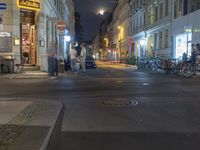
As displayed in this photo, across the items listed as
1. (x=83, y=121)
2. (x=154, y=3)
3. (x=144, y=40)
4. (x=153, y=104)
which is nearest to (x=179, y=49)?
(x=154, y=3)

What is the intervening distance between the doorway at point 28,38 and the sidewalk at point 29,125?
658 inches

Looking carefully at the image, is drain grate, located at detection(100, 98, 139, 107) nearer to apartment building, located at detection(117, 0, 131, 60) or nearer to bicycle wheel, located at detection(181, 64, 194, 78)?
bicycle wheel, located at detection(181, 64, 194, 78)

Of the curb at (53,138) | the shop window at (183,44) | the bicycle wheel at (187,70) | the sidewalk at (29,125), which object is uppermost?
the shop window at (183,44)

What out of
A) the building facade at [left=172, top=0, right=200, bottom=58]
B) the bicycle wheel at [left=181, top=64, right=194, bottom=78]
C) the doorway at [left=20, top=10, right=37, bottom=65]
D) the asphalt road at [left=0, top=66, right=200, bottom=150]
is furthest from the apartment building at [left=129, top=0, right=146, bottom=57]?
the asphalt road at [left=0, top=66, right=200, bottom=150]

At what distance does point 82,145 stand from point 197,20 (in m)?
26.3

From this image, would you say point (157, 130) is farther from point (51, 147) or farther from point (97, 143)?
point (51, 147)

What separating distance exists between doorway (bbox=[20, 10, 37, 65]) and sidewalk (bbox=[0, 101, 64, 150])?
16.7 meters

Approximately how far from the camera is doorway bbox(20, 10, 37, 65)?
89.4ft

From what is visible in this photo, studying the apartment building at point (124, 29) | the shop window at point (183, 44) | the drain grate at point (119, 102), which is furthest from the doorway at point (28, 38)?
the apartment building at point (124, 29)

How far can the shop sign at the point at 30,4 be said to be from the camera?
2517 centimetres

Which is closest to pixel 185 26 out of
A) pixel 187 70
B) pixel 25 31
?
pixel 187 70

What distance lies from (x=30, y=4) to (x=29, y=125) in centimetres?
1936

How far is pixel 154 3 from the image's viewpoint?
48156 millimetres

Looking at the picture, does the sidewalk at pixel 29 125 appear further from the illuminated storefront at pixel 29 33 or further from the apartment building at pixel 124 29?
the apartment building at pixel 124 29
